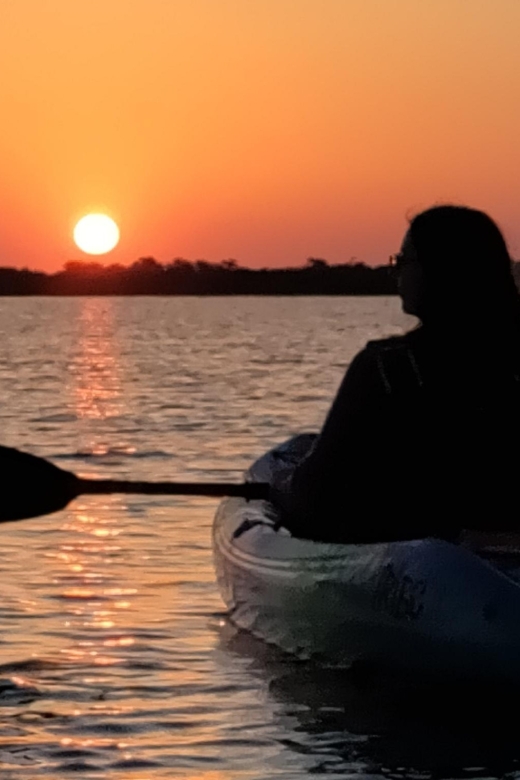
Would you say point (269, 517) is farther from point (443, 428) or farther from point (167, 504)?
point (167, 504)

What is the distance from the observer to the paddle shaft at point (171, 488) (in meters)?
10.5

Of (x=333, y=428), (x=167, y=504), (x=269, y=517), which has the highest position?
(x=333, y=428)

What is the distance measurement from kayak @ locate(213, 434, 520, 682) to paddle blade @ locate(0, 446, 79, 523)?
1.25 m

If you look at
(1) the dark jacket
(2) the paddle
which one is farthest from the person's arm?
(2) the paddle

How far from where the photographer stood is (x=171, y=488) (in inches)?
428

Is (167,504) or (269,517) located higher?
(269,517)

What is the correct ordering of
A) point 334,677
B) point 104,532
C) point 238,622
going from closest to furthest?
1. point 334,677
2. point 238,622
3. point 104,532

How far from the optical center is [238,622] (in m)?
11.7

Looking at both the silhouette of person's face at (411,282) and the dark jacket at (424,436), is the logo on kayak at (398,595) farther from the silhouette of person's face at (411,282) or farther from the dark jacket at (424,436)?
the silhouette of person's face at (411,282)

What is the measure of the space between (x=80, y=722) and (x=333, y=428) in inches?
67.3

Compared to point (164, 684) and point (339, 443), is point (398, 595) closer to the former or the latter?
point (339, 443)

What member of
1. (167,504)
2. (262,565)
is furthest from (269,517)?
(167,504)

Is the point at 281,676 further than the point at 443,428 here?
Yes

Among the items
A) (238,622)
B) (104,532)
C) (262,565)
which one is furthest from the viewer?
(104,532)
